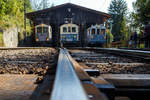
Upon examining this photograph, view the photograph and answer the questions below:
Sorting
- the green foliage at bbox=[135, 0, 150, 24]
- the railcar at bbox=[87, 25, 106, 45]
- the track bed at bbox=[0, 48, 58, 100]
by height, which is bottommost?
the track bed at bbox=[0, 48, 58, 100]

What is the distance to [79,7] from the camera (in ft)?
66.2

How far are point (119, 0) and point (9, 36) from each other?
175ft

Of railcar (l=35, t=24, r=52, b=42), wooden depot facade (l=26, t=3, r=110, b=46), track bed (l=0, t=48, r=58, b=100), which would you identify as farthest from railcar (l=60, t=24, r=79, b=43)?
track bed (l=0, t=48, r=58, b=100)

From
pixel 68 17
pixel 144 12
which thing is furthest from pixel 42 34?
pixel 144 12

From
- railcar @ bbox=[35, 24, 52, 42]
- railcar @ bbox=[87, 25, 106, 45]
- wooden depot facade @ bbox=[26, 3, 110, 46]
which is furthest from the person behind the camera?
wooden depot facade @ bbox=[26, 3, 110, 46]

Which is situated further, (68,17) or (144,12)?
(68,17)

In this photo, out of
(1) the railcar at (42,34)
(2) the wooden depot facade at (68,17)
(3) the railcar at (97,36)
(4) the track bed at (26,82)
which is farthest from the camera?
(2) the wooden depot facade at (68,17)

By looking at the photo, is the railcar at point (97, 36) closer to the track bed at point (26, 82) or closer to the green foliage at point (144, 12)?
the green foliage at point (144, 12)

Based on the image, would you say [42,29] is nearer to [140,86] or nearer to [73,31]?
[73,31]

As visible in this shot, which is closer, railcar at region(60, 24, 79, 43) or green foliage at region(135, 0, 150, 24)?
green foliage at region(135, 0, 150, 24)

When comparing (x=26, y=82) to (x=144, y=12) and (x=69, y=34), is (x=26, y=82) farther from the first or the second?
(x=144, y=12)

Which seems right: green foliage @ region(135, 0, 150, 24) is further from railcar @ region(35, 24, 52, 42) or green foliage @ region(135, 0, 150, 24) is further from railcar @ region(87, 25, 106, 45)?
railcar @ region(35, 24, 52, 42)

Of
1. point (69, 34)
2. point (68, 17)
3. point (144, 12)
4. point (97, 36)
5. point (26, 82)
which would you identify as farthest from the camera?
point (68, 17)

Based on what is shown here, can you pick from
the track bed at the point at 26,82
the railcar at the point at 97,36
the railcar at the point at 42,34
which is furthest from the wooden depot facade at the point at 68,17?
the track bed at the point at 26,82
